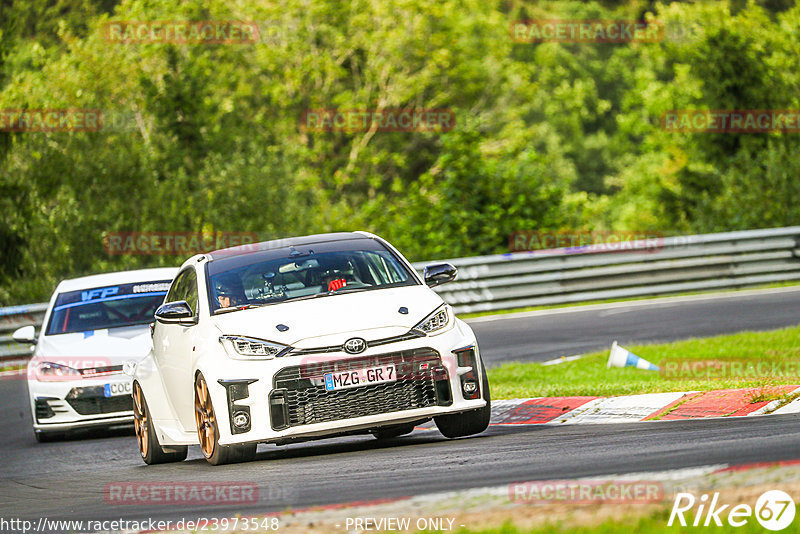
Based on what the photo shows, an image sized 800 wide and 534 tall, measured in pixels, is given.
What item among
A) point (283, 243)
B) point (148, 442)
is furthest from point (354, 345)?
point (148, 442)

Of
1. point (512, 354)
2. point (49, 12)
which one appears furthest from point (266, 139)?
point (512, 354)

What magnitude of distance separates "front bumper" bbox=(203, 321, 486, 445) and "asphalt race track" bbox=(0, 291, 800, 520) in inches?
9.3

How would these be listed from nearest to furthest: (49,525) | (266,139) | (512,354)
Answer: (49,525) < (512,354) < (266,139)

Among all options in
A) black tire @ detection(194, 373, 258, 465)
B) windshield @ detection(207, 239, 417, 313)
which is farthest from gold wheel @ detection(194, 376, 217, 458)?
windshield @ detection(207, 239, 417, 313)

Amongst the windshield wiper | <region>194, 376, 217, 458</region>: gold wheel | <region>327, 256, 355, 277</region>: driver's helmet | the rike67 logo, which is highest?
the rike67 logo

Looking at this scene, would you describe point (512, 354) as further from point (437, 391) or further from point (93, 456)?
point (437, 391)

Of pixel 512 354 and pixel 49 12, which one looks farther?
pixel 49 12

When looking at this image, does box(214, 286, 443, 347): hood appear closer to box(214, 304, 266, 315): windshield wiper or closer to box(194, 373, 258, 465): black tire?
box(214, 304, 266, 315): windshield wiper

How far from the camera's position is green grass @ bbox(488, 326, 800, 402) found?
34.4 ft

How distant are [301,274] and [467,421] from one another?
1.58 m

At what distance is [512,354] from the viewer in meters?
15.9

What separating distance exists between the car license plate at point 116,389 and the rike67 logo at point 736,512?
27.7 feet

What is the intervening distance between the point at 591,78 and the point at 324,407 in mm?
59414

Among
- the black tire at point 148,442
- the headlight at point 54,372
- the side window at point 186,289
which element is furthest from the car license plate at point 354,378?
the headlight at point 54,372
